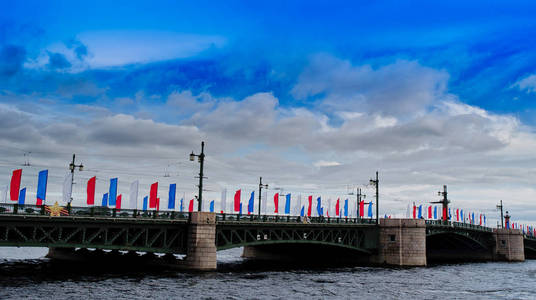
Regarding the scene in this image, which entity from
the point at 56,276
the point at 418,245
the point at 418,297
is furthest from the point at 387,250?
the point at 56,276

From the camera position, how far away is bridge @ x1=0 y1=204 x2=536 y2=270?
3919 cm

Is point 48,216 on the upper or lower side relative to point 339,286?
upper

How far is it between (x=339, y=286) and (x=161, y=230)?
54.9 ft

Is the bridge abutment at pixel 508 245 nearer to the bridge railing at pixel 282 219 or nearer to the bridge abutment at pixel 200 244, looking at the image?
the bridge railing at pixel 282 219

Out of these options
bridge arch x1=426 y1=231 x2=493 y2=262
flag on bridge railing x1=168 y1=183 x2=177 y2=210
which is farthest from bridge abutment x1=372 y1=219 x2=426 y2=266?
flag on bridge railing x1=168 y1=183 x2=177 y2=210

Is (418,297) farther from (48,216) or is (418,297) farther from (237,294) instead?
(48,216)

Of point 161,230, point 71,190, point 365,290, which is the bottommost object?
point 365,290

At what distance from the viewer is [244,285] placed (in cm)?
3906

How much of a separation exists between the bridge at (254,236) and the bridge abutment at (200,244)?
92 mm

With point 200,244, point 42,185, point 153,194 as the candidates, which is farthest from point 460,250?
point 42,185

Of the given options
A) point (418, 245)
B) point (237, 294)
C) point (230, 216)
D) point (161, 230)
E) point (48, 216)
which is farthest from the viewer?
point (418, 245)

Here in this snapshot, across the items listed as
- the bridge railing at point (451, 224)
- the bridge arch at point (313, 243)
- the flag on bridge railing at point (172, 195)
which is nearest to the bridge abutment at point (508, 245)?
the bridge railing at point (451, 224)

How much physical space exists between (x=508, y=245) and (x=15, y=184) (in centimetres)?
8468

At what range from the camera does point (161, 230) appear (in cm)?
4441
